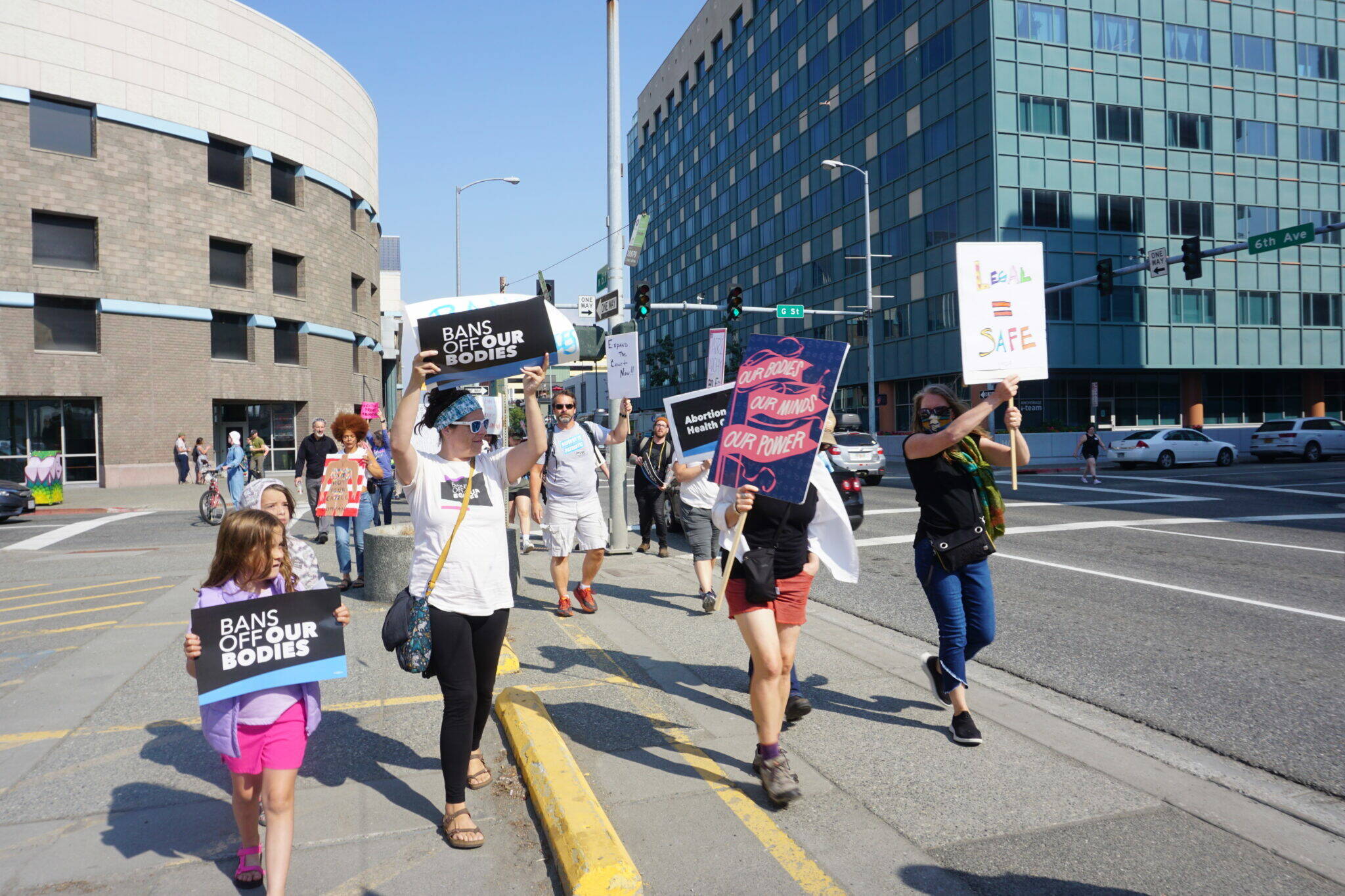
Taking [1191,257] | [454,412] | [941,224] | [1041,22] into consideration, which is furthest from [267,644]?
[1041,22]

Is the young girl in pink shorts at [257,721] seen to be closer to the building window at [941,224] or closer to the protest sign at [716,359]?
the protest sign at [716,359]

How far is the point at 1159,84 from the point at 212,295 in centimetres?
4048

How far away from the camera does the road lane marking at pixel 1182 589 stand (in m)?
7.37

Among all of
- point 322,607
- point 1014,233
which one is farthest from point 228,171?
point 322,607

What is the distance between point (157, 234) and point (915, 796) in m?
33.1

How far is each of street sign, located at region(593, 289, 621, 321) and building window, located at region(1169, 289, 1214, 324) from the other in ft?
119

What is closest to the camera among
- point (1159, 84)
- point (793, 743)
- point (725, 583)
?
point (725, 583)

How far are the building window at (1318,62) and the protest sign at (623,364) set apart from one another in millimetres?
47752

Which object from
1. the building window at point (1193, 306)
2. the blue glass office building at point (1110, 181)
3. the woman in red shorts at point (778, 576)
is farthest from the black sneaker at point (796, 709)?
the building window at point (1193, 306)

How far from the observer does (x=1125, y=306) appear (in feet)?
125

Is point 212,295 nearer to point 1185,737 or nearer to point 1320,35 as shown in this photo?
point 1185,737

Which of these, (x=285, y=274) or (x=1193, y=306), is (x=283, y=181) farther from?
(x=1193, y=306)

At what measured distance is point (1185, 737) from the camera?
15.0 ft

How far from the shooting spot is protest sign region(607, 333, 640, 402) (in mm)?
8133
